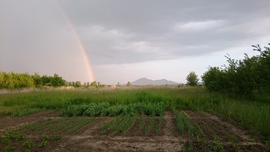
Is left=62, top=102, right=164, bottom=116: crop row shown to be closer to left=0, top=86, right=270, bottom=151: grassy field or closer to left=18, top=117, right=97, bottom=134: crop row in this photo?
left=0, top=86, right=270, bottom=151: grassy field

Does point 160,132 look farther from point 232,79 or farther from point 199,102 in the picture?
point 232,79

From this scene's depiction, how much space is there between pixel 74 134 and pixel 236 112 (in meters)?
6.88

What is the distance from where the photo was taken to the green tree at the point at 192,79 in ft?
174

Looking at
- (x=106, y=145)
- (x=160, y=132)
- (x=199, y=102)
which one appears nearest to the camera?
(x=106, y=145)

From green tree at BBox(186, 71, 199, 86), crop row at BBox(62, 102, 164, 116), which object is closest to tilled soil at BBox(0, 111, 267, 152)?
crop row at BBox(62, 102, 164, 116)

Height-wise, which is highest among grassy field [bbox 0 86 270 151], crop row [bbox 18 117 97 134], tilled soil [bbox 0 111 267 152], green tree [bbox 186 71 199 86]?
green tree [bbox 186 71 199 86]

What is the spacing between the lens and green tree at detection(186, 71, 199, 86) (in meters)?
52.9

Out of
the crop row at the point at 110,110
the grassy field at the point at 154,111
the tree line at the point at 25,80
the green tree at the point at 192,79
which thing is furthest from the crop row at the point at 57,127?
the green tree at the point at 192,79

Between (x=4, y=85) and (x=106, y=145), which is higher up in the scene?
(x=4, y=85)

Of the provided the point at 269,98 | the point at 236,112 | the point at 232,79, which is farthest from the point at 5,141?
the point at 269,98

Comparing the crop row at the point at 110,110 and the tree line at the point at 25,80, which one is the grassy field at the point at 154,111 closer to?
the crop row at the point at 110,110

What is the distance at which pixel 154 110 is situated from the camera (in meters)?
12.1

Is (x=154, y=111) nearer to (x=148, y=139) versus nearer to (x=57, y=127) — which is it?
(x=57, y=127)

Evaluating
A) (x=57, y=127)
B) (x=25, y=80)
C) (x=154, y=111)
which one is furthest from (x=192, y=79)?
(x=57, y=127)
